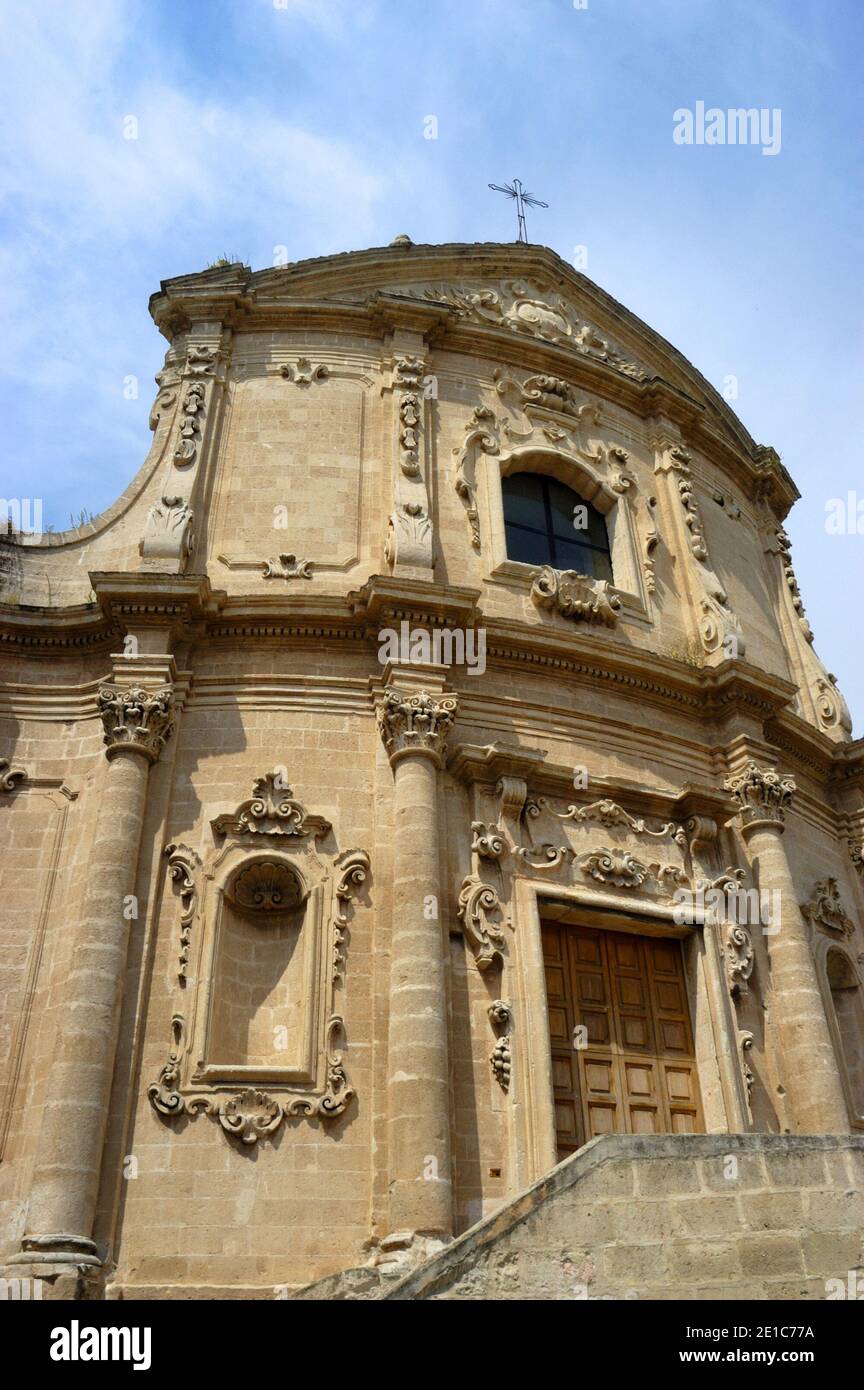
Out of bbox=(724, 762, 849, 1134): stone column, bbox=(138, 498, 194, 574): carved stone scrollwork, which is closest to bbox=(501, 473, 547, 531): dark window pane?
bbox=(138, 498, 194, 574): carved stone scrollwork

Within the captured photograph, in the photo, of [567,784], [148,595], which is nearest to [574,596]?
[567,784]

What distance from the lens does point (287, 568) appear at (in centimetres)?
1321

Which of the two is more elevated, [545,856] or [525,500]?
[525,500]

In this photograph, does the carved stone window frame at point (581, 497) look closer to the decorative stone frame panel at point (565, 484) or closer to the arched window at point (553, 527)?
the decorative stone frame panel at point (565, 484)

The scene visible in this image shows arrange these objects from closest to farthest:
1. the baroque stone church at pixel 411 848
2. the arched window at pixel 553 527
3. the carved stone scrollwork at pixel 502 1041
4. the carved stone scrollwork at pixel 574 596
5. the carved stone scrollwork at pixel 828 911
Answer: the baroque stone church at pixel 411 848
the carved stone scrollwork at pixel 502 1041
the carved stone scrollwork at pixel 828 911
the carved stone scrollwork at pixel 574 596
the arched window at pixel 553 527

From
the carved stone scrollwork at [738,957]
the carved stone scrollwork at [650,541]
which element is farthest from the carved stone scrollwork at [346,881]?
the carved stone scrollwork at [650,541]

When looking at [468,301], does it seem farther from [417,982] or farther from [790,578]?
Result: [417,982]

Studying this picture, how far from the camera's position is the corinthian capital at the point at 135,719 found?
36.9ft

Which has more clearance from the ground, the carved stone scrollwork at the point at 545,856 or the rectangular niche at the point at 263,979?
the carved stone scrollwork at the point at 545,856

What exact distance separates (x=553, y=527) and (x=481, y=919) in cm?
608

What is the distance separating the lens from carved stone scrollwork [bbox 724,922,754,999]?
12.2 metres

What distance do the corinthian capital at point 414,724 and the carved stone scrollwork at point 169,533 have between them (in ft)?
9.52
